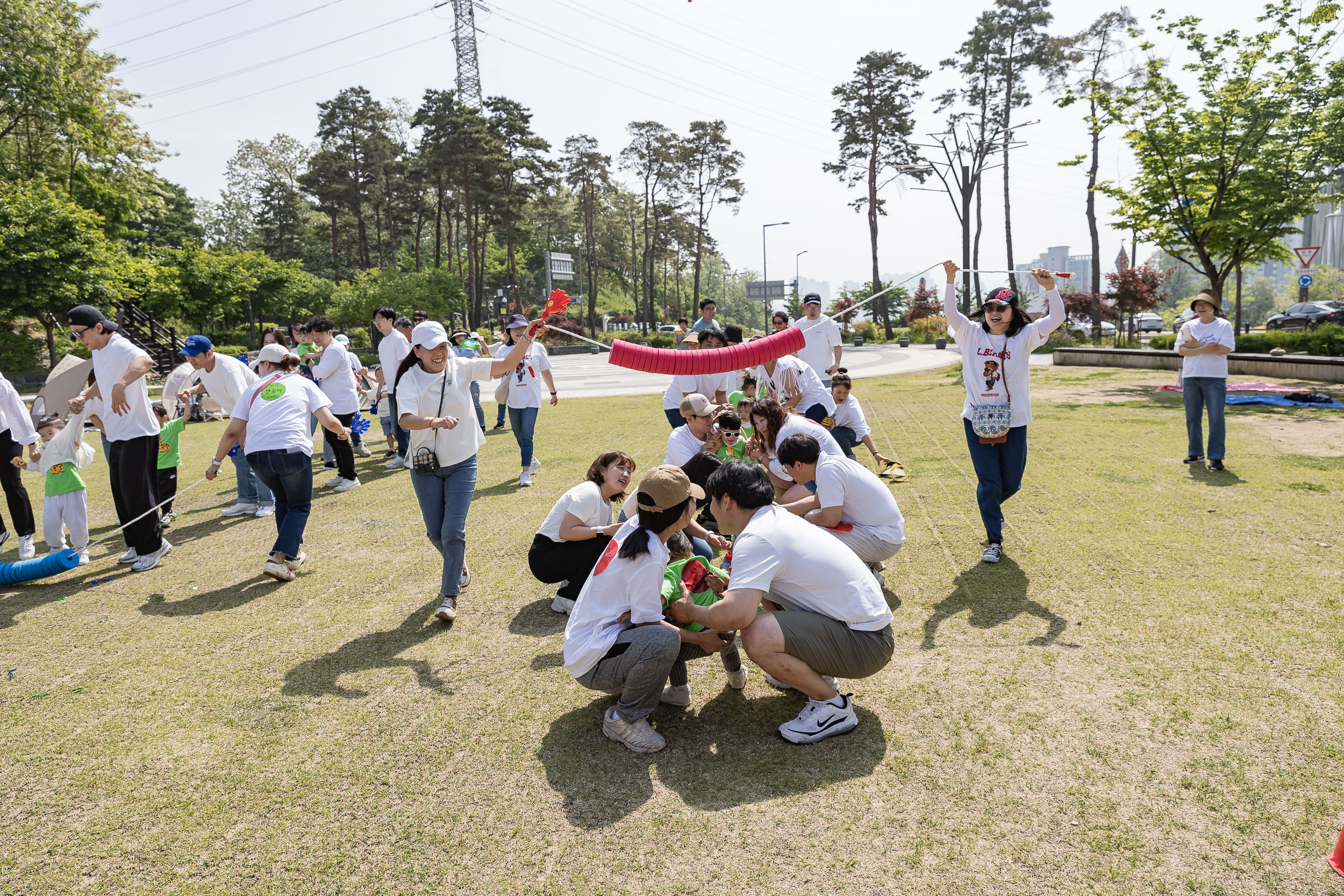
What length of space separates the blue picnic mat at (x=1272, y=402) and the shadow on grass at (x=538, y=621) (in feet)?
42.6

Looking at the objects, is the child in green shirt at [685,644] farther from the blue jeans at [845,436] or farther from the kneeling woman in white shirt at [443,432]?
the blue jeans at [845,436]

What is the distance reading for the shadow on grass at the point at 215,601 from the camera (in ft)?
17.7

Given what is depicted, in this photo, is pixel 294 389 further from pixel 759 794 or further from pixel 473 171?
pixel 473 171

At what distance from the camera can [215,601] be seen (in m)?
5.59

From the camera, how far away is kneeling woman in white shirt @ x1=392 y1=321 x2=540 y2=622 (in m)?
4.83

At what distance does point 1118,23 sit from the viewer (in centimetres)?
3269

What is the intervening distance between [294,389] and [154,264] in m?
31.9

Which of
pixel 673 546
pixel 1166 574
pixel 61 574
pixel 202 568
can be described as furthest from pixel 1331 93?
pixel 61 574

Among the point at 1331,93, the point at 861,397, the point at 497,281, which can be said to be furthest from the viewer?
the point at 497,281

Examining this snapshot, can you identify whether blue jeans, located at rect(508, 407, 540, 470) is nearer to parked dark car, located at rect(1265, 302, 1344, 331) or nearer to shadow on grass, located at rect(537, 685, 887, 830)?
shadow on grass, located at rect(537, 685, 887, 830)

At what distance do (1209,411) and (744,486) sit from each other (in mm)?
7275

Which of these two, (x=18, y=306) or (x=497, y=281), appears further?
(x=497, y=281)

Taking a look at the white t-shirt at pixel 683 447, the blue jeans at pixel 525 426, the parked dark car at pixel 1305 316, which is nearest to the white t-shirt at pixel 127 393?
the blue jeans at pixel 525 426

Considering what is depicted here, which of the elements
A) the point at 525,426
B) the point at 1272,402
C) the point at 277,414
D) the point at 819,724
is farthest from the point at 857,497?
the point at 1272,402
